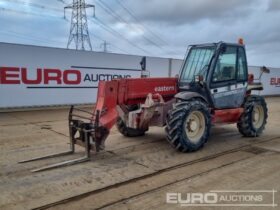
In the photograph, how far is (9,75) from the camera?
12.3 metres

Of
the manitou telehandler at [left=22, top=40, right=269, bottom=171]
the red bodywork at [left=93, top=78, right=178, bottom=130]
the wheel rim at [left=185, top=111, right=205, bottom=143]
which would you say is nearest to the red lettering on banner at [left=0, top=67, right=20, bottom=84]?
the manitou telehandler at [left=22, top=40, right=269, bottom=171]

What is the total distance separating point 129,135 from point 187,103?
2025 millimetres

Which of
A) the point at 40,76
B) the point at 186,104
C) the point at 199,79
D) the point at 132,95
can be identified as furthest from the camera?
the point at 40,76

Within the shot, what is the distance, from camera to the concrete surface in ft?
14.1

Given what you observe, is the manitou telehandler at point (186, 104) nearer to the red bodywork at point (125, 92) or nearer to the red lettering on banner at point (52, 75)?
the red bodywork at point (125, 92)

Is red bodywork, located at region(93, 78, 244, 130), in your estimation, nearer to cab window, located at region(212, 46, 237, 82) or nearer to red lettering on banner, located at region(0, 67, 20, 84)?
cab window, located at region(212, 46, 237, 82)

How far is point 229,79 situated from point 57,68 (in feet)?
26.1

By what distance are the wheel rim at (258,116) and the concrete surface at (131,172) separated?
434 millimetres

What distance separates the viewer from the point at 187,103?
645cm

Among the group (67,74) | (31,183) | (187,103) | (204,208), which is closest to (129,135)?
(187,103)

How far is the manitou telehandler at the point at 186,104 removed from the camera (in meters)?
6.09

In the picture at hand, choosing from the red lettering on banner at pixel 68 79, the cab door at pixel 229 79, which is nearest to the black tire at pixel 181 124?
the cab door at pixel 229 79

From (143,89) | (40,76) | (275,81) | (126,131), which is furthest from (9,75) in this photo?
(275,81)

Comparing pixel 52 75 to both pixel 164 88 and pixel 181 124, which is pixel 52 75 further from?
pixel 181 124
